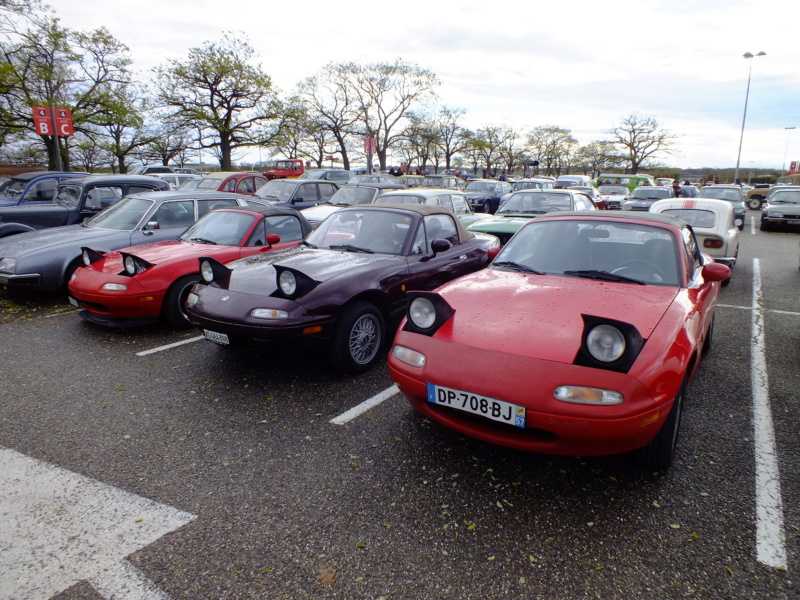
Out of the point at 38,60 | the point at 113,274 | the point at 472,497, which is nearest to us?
the point at 472,497

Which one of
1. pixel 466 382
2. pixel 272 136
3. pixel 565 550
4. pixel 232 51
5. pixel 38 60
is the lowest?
pixel 565 550

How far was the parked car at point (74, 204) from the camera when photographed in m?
8.23

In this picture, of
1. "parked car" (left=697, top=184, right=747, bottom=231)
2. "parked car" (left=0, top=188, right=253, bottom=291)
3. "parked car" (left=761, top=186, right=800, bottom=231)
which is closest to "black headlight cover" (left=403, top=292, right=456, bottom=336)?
"parked car" (left=0, top=188, right=253, bottom=291)

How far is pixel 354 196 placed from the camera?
12219 millimetres

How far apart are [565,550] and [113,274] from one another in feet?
17.1

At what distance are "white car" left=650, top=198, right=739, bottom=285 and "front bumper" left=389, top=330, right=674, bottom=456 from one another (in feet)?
20.9

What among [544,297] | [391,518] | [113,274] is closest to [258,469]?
[391,518]

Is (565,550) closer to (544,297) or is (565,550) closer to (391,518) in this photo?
(391,518)

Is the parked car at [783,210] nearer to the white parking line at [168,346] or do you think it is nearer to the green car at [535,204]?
the green car at [535,204]

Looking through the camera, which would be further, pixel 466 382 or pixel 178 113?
pixel 178 113

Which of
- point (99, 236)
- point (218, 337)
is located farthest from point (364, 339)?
point (99, 236)

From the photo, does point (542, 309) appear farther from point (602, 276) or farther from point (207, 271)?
point (207, 271)

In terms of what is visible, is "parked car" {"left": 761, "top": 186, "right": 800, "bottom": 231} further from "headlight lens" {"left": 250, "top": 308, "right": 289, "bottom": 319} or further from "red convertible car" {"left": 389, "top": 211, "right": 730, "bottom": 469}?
"headlight lens" {"left": 250, "top": 308, "right": 289, "bottom": 319}

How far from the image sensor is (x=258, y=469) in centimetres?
287
